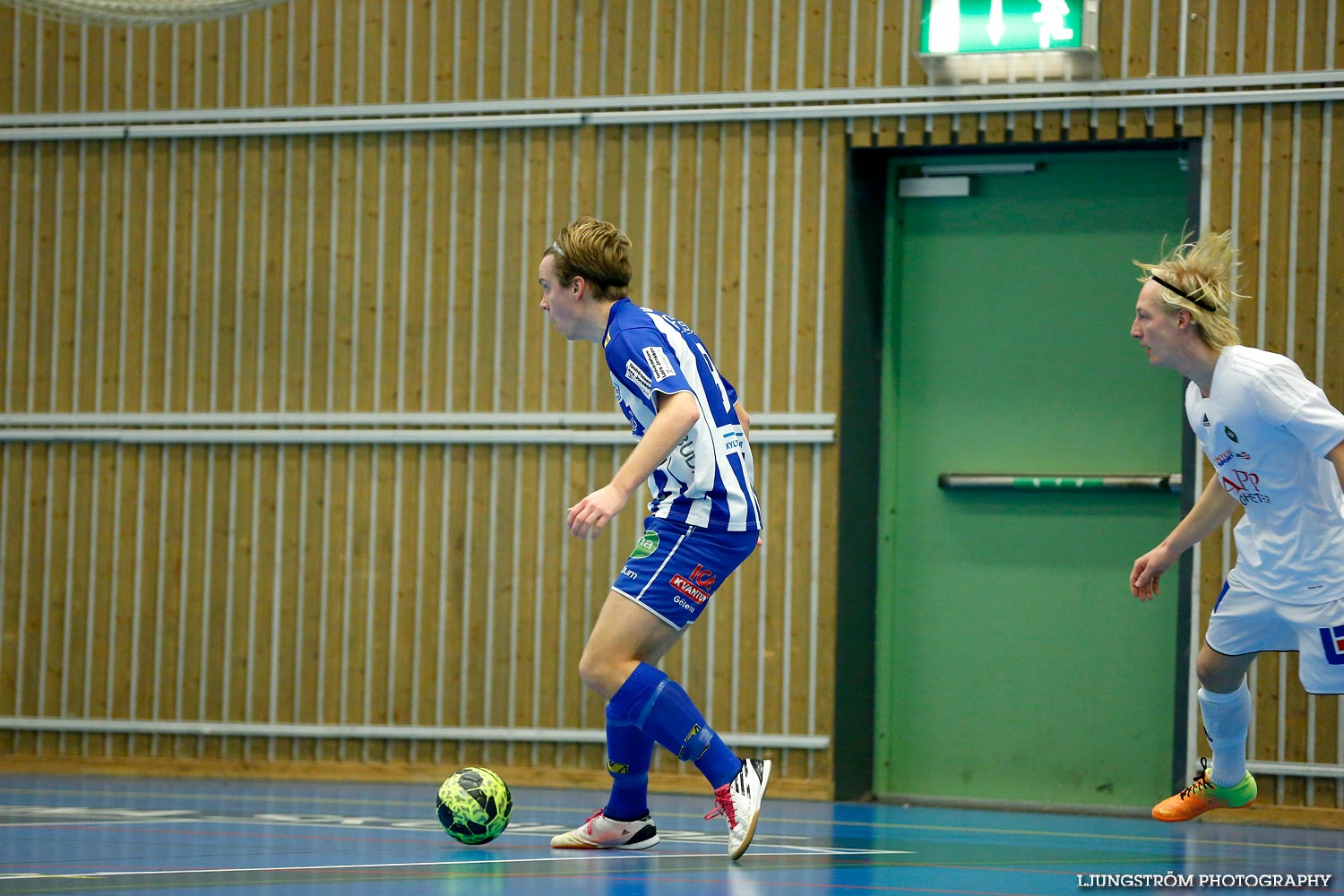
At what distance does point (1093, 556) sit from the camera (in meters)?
8.97

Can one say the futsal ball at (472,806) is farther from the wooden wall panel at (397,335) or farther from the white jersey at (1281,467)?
the wooden wall panel at (397,335)

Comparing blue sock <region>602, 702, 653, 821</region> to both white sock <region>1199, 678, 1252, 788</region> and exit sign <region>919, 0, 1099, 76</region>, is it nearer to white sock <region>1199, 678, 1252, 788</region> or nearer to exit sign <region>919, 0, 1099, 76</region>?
white sock <region>1199, 678, 1252, 788</region>

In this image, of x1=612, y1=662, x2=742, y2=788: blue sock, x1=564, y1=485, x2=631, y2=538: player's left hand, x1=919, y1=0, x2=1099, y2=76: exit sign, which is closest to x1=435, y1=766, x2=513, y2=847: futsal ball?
x1=612, y1=662, x2=742, y2=788: blue sock

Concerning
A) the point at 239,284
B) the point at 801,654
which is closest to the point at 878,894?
the point at 801,654

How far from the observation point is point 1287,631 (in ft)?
17.4

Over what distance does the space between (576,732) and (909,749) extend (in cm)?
196

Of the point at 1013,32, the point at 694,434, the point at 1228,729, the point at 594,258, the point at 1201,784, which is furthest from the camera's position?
the point at 1013,32

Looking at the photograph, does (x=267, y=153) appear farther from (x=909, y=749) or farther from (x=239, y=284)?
(x=909, y=749)

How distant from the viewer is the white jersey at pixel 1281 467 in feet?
16.4

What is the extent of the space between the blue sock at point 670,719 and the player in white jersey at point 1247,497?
1705 mm

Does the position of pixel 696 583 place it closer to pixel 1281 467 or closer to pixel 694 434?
pixel 694 434

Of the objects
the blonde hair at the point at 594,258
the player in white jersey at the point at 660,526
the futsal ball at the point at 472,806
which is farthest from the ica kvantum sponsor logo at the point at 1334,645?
the futsal ball at the point at 472,806

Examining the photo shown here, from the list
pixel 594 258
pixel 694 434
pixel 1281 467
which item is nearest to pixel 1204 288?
pixel 1281 467

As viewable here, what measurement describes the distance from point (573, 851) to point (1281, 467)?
2.72m
